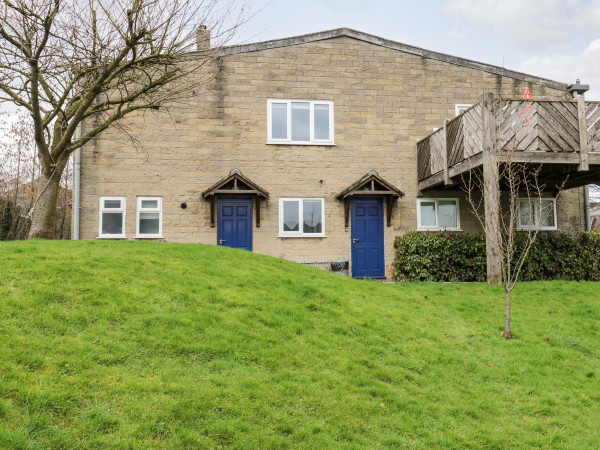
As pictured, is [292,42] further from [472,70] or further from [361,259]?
[361,259]

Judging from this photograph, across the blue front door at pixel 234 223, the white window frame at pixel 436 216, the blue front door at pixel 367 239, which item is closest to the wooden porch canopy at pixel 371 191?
the blue front door at pixel 367 239

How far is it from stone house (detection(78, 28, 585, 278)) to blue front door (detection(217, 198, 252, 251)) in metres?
0.03

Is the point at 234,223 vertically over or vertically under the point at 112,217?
under

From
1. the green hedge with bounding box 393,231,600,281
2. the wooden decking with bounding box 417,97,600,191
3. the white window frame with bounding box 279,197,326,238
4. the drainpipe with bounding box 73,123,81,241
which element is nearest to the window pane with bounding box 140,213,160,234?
the drainpipe with bounding box 73,123,81,241

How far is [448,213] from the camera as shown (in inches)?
571

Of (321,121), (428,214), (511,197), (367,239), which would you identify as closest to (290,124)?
(321,121)

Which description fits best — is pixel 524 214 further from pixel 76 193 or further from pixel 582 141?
pixel 76 193

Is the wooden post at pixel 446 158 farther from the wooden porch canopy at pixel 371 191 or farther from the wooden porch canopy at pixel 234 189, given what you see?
the wooden porch canopy at pixel 234 189

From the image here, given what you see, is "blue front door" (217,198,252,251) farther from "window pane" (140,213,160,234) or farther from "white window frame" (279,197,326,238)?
"window pane" (140,213,160,234)

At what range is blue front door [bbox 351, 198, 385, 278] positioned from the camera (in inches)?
546

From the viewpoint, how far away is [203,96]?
13.8 metres

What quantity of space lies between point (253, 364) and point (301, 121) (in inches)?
413

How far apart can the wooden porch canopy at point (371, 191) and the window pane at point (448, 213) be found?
1673mm

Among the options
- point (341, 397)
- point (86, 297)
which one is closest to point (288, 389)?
point (341, 397)
